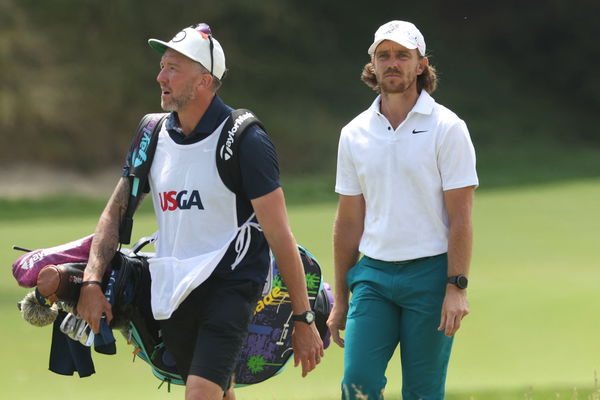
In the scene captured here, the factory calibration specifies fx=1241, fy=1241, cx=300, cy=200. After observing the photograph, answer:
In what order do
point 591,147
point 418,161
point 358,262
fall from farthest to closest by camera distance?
point 591,147 → point 358,262 → point 418,161

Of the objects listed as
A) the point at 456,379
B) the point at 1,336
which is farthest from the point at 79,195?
the point at 456,379

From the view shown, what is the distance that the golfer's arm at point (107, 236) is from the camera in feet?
13.8

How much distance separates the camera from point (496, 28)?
106 feet

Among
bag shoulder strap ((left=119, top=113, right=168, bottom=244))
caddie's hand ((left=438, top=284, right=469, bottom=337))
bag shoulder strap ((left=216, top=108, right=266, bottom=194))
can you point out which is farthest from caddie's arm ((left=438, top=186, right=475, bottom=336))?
bag shoulder strap ((left=119, top=113, right=168, bottom=244))

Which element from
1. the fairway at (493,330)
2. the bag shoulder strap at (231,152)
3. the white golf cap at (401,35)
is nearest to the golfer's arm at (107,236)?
the bag shoulder strap at (231,152)

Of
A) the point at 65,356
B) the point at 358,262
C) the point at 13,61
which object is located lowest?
the point at 65,356

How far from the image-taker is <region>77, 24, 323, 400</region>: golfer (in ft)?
13.4

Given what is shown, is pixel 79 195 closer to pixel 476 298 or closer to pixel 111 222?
pixel 476 298

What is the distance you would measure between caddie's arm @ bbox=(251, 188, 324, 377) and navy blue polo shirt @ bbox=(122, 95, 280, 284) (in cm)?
5

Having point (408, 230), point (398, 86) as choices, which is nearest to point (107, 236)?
point (408, 230)

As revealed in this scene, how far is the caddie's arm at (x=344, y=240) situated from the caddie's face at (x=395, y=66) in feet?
1.36

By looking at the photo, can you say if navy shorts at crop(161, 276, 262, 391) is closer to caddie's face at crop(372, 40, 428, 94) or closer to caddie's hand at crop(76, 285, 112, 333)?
caddie's hand at crop(76, 285, 112, 333)

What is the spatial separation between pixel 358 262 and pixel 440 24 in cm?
2856

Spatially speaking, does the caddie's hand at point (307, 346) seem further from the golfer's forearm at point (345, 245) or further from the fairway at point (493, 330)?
the fairway at point (493, 330)
